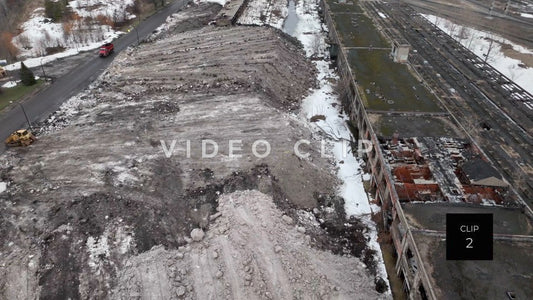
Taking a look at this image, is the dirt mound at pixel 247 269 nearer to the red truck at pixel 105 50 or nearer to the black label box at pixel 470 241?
the black label box at pixel 470 241

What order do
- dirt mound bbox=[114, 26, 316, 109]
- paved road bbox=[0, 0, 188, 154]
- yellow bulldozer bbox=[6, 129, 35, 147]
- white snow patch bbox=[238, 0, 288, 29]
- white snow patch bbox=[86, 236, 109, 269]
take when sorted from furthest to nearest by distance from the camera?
1. white snow patch bbox=[238, 0, 288, 29]
2. dirt mound bbox=[114, 26, 316, 109]
3. paved road bbox=[0, 0, 188, 154]
4. yellow bulldozer bbox=[6, 129, 35, 147]
5. white snow patch bbox=[86, 236, 109, 269]

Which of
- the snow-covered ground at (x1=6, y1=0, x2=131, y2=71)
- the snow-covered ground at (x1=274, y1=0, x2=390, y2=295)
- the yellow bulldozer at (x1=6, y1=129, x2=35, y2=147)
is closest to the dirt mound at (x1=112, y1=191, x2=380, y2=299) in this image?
the snow-covered ground at (x1=274, y1=0, x2=390, y2=295)

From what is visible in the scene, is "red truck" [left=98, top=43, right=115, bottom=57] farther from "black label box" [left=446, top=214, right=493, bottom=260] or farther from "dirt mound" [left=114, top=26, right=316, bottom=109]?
"black label box" [left=446, top=214, right=493, bottom=260]

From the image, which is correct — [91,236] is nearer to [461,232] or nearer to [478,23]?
[461,232]

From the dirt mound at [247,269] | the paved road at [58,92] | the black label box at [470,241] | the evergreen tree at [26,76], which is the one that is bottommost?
the dirt mound at [247,269]

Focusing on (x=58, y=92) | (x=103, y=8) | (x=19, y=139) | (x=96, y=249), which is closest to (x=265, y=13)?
(x=103, y=8)

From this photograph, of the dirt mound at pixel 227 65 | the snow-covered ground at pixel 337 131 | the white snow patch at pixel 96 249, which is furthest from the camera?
the dirt mound at pixel 227 65

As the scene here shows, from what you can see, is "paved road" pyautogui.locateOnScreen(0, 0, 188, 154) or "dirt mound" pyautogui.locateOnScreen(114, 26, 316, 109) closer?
"paved road" pyautogui.locateOnScreen(0, 0, 188, 154)

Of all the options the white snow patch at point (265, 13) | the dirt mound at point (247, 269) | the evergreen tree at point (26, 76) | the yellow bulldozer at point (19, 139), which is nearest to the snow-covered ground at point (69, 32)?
the evergreen tree at point (26, 76)
